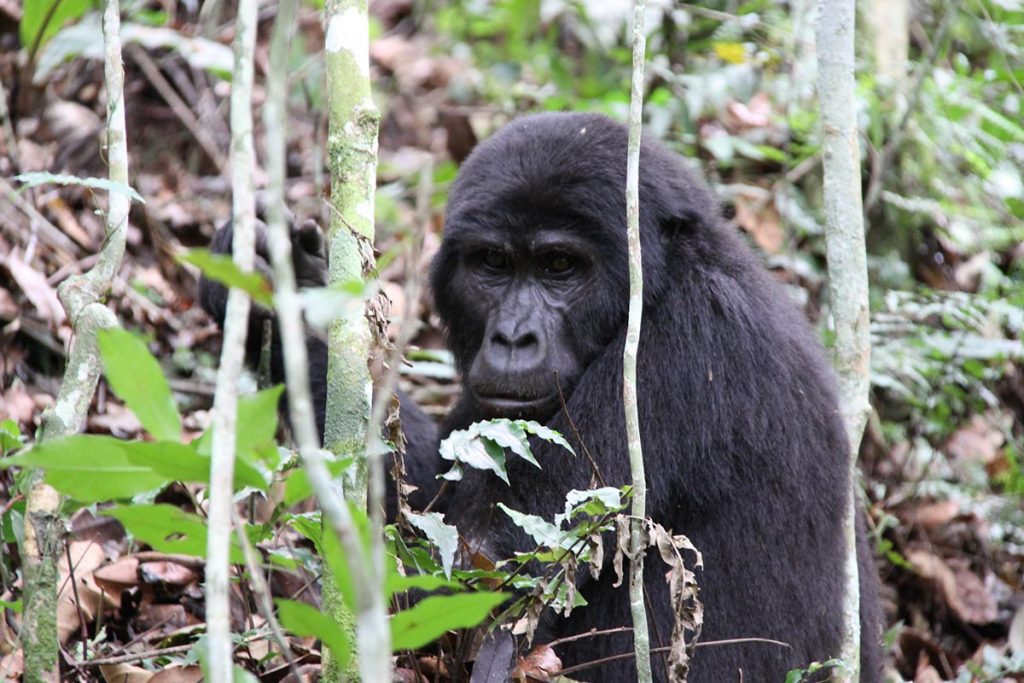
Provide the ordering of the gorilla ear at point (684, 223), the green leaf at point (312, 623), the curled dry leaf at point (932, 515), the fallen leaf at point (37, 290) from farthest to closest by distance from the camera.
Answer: the curled dry leaf at point (932, 515)
the fallen leaf at point (37, 290)
the gorilla ear at point (684, 223)
the green leaf at point (312, 623)

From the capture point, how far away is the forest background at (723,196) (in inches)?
236

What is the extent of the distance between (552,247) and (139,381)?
2647mm

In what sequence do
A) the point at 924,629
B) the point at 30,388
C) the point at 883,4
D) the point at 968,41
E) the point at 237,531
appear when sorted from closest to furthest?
the point at 237,531
the point at 30,388
the point at 924,629
the point at 883,4
the point at 968,41

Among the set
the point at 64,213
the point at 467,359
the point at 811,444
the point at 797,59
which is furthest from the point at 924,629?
the point at 64,213

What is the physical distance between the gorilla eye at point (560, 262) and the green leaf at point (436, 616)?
2.52 meters

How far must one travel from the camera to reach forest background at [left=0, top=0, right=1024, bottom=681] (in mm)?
6004

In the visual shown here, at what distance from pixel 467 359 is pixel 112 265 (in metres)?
2.02

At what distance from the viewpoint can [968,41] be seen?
9438mm

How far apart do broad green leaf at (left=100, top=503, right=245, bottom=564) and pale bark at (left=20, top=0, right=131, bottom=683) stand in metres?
0.69

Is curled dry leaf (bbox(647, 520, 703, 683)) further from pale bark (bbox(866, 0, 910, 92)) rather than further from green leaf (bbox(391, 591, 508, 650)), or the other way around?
pale bark (bbox(866, 0, 910, 92))

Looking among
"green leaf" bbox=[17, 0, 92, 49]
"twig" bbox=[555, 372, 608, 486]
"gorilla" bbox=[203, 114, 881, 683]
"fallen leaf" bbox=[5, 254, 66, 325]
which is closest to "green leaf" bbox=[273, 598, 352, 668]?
"twig" bbox=[555, 372, 608, 486]

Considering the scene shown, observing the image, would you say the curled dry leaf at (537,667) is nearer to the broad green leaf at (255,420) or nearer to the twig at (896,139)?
the broad green leaf at (255,420)

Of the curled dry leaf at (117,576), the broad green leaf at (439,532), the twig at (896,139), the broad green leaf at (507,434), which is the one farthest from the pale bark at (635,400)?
the twig at (896,139)

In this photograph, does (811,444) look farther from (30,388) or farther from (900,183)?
(900,183)
